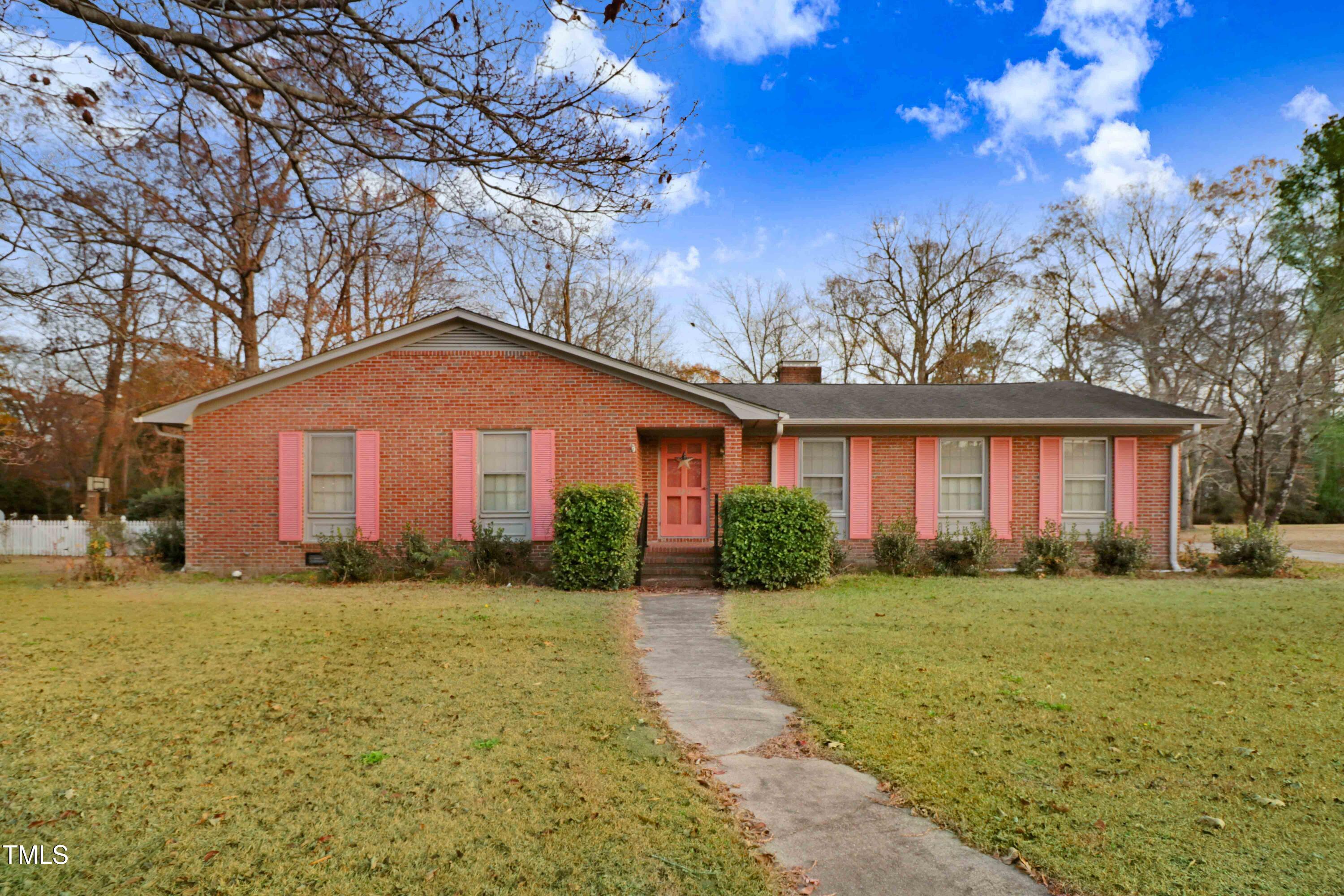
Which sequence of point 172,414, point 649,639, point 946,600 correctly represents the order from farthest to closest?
point 172,414 → point 946,600 → point 649,639

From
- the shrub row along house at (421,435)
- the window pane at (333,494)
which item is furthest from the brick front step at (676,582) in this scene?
the window pane at (333,494)

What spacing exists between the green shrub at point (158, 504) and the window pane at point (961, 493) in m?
16.8

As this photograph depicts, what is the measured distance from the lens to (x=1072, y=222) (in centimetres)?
2892

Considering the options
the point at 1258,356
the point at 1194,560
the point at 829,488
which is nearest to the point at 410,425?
the point at 829,488

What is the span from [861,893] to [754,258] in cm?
2745

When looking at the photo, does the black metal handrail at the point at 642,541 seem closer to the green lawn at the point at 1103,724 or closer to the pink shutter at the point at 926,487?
the green lawn at the point at 1103,724

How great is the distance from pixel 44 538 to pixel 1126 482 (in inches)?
1022

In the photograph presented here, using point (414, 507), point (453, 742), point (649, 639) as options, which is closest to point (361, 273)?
point (414, 507)

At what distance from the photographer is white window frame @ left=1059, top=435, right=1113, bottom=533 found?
14383 mm

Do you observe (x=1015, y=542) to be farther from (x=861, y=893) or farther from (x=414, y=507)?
(x=861, y=893)

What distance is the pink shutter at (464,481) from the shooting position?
12.9 m

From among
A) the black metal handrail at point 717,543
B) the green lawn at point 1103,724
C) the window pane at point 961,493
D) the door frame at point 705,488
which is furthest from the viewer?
the door frame at point 705,488

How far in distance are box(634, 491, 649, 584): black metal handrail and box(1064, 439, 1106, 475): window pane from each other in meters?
8.14

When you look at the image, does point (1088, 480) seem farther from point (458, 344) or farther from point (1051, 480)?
point (458, 344)
